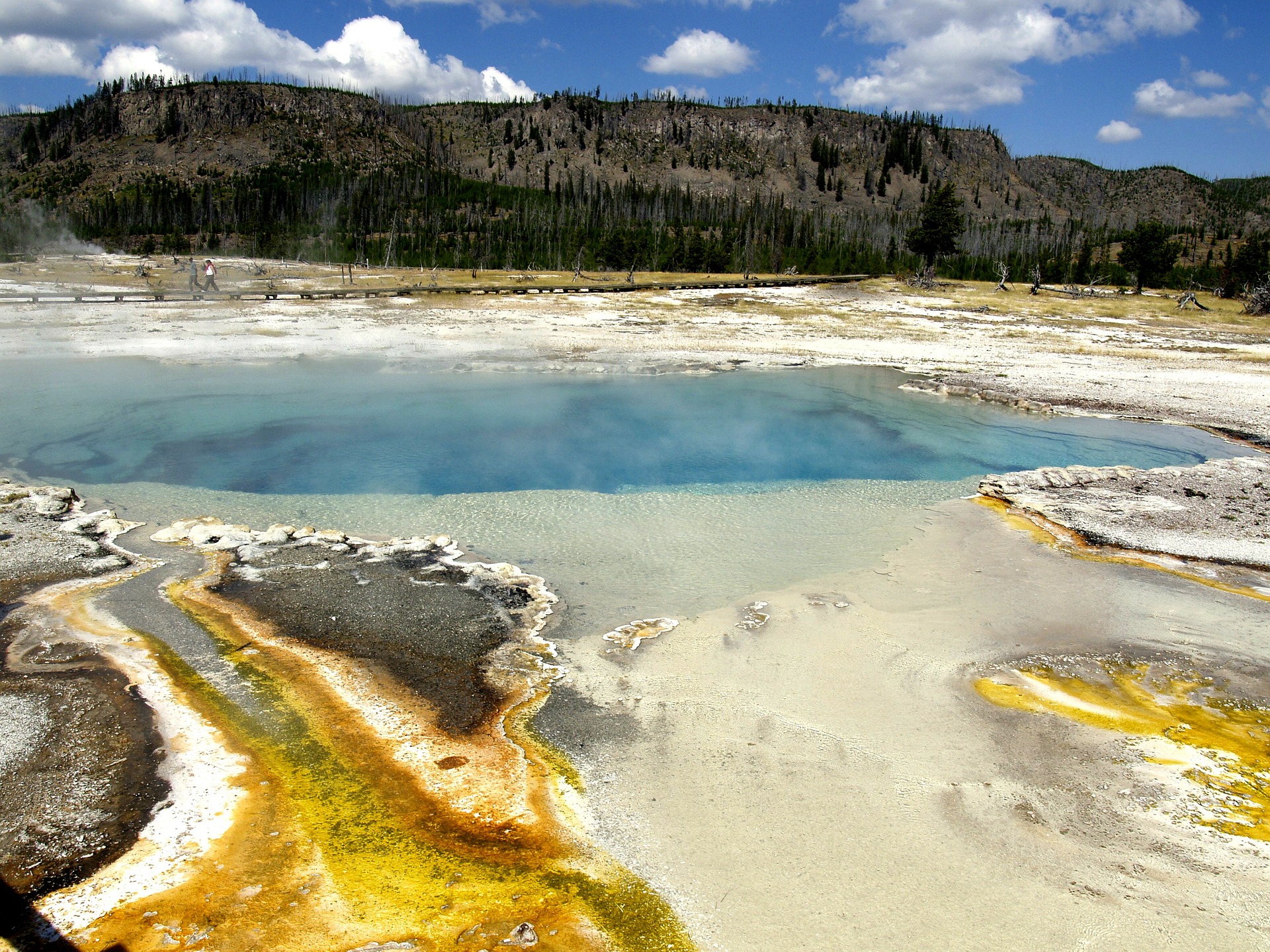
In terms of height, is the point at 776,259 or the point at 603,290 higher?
the point at 776,259

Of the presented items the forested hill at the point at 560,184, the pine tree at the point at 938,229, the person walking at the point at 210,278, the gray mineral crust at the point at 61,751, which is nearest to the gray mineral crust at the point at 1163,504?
the gray mineral crust at the point at 61,751

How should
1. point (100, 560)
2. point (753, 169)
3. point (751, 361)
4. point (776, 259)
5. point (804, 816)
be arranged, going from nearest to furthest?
point (804, 816) < point (100, 560) < point (751, 361) < point (776, 259) < point (753, 169)

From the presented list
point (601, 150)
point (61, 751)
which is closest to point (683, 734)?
point (61, 751)

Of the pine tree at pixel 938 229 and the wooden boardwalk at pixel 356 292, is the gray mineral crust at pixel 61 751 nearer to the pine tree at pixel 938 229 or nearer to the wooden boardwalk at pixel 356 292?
the wooden boardwalk at pixel 356 292

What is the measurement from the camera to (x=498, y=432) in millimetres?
14094

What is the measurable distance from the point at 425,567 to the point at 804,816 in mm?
4623

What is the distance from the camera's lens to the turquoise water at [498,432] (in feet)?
37.9

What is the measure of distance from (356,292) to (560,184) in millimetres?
90074

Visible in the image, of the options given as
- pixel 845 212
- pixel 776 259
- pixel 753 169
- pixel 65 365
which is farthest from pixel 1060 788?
pixel 753 169

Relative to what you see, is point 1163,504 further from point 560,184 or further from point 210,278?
point 560,184

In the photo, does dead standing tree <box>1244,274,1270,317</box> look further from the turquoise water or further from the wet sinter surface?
the wet sinter surface

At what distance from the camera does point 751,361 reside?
21.7 m

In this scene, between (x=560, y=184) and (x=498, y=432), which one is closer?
(x=498, y=432)

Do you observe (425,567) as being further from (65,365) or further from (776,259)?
(776,259)
